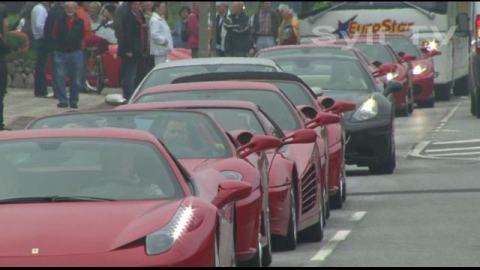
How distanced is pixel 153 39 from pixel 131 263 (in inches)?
832

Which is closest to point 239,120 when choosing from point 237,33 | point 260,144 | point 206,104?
point 206,104

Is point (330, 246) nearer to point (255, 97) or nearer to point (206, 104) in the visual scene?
point (206, 104)

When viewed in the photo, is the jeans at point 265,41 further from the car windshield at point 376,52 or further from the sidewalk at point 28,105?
the car windshield at point 376,52

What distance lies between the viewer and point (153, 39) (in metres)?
30.1

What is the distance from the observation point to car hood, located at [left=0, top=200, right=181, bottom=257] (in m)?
9.16

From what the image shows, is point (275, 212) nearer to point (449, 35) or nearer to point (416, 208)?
point (416, 208)

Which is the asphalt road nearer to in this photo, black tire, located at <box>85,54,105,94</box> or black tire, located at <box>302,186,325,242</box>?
black tire, located at <box>302,186,325,242</box>

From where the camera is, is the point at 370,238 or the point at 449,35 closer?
the point at 370,238

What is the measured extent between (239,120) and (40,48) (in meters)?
16.8

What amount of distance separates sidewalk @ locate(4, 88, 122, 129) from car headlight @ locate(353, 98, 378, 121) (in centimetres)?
558

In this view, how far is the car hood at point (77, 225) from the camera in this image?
30.1 ft

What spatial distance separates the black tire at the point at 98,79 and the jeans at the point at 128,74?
459 centimetres

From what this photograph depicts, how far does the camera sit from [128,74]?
29.2 m

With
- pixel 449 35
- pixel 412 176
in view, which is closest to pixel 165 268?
pixel 412 176
